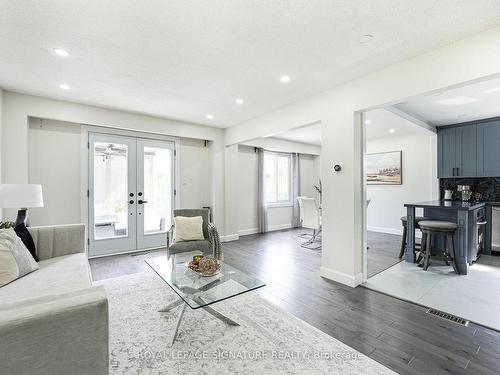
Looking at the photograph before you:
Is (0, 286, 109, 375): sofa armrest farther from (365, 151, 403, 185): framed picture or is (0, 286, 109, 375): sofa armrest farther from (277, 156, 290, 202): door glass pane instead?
(365, 151, 403, 185): framed picture

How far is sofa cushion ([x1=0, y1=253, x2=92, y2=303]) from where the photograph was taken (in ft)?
6.11

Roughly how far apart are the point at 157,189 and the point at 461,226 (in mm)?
5106

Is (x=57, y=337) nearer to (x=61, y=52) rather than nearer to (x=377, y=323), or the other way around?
(x=377, y=323)

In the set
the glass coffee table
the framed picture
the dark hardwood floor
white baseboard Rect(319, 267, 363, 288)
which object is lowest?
the dark hardwood floor

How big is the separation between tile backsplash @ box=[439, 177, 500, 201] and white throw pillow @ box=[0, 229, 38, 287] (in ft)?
23.4

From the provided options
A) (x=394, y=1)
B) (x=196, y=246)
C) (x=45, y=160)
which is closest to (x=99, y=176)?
(x=45, y=160)

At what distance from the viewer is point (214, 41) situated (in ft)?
7.45

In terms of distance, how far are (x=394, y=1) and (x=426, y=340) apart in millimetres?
2620

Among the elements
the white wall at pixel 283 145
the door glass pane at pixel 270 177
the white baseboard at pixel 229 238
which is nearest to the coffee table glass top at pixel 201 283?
the white baseboard at pixel 229 238

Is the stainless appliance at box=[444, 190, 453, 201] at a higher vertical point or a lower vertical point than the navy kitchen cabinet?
lower

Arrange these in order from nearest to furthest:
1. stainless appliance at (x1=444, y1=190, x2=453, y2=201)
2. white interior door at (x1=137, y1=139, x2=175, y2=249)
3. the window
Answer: white interior door at (x1=137, y1=139, x2=175, y2=249)
stainless appliance at (x1=444, y1=190, x2=453, y2=201)
the window

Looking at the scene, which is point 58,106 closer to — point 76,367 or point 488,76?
point 76,367

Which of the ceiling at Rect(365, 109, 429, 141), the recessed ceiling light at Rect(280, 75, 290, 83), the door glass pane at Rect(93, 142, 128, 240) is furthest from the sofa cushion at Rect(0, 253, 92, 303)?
the ceiling at Rect(365, 109, 429, 141)

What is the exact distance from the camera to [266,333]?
2.08 meters
